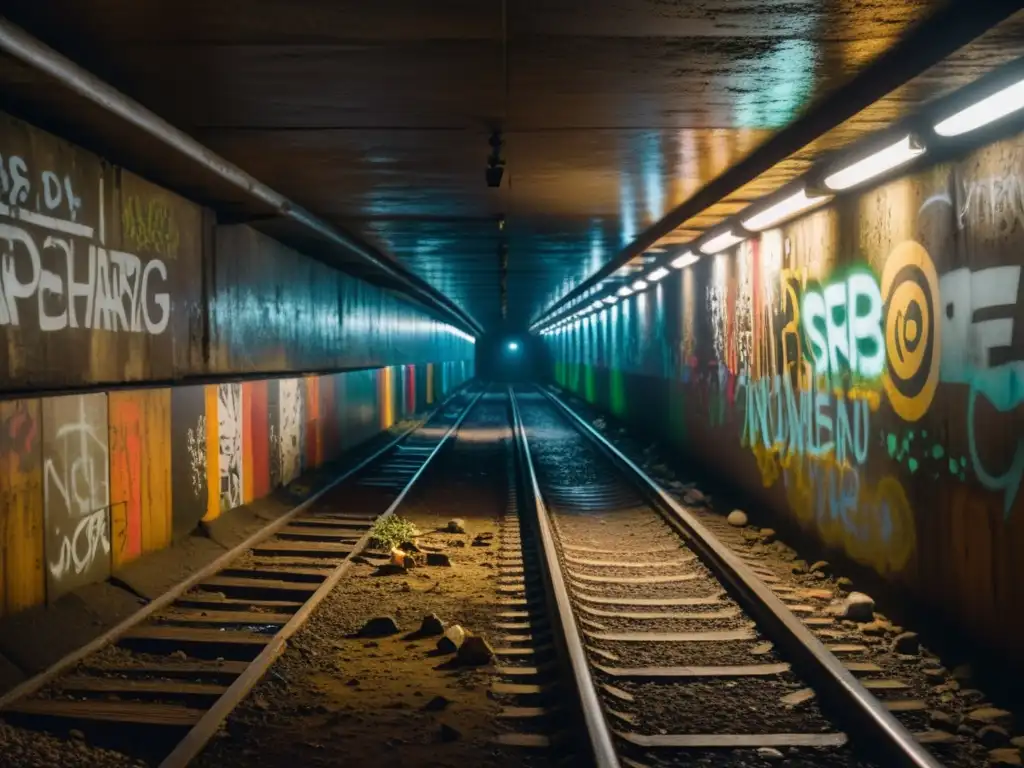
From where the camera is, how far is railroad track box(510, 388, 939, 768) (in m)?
4.44

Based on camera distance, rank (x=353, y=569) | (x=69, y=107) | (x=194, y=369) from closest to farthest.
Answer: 1. (x=69, y=107)
2. (x=353, y=569)
3. (x=194, y=369)

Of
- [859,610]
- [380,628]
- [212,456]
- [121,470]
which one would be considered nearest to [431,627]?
[380,628]

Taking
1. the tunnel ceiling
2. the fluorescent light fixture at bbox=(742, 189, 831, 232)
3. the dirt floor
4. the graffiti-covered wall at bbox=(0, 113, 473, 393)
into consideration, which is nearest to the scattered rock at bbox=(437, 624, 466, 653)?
the dirt floor

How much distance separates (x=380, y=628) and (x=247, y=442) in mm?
4763

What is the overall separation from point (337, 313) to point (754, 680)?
13646 millimetres

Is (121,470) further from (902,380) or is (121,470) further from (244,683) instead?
(902,380)

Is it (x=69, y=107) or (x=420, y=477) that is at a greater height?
(x=69, y=107)

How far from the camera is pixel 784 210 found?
8.54m

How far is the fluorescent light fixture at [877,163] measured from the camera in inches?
224

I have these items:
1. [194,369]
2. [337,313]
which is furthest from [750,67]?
[337,313]

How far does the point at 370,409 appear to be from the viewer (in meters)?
19.6

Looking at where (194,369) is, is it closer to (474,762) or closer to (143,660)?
(143,660)

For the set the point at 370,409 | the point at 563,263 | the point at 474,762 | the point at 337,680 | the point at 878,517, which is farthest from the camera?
the point at 370,409

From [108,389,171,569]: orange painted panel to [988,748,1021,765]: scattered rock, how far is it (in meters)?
5.95
